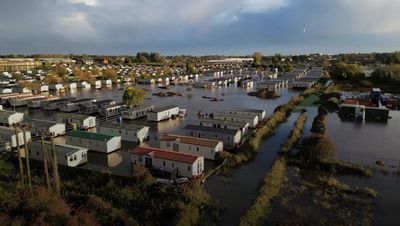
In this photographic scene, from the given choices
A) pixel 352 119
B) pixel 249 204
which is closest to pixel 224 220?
pixel 249 204

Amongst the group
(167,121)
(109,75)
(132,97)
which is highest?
(109,75)

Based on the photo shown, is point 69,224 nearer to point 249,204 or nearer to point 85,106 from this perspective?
point 249,204

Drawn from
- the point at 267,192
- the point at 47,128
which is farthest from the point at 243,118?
the point at 47,128

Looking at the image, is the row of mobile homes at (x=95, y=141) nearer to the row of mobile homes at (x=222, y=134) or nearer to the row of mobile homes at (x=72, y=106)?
the row of mobile homes at (x=222, y=134)

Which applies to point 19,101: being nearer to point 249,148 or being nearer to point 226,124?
point 226,124

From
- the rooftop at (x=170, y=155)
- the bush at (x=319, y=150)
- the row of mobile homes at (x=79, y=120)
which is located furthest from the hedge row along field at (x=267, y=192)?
the row of mobile homes at (x=79, y=120)

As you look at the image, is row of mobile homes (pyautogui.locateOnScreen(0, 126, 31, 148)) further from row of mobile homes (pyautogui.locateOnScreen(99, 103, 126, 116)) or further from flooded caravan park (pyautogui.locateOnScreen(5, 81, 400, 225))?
row of mobile homes (pyautogui.locateOnScreen(99, 103, 126, 116))

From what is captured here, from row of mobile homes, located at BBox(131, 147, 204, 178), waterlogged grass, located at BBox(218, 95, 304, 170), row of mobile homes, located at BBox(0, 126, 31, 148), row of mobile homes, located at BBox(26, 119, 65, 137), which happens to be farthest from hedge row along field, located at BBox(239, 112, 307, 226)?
row of mobile homes, located at BBox(26, 119, 65, 137)
